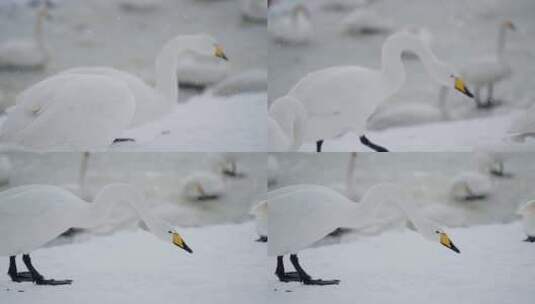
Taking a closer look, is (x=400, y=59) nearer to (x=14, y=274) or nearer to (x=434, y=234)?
(x=434, y=234)

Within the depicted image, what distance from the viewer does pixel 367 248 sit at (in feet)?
8.64

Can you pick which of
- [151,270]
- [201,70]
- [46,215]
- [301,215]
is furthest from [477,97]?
[46,215]

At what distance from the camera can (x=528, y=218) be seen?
2.61 m

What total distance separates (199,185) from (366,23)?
0.84 meters

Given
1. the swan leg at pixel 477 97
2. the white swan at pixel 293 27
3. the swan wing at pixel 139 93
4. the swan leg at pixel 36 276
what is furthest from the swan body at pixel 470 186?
the swan leg at pixel 36 276

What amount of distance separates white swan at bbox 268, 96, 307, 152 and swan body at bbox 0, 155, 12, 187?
934mm

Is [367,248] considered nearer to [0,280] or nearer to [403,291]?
[403,291]

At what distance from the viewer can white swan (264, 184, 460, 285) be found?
8.55 ft

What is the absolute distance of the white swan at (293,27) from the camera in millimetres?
2645

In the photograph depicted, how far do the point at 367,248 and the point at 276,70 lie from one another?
72cm

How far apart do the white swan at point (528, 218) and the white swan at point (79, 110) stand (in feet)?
4.53

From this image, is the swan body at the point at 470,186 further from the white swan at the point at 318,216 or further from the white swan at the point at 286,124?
the white swan at the point at 286,124

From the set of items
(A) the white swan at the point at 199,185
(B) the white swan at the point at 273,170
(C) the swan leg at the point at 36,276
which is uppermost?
(B) the white swan at the point at 273,170

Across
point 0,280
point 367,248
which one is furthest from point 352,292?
point 0,280
